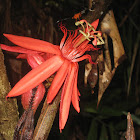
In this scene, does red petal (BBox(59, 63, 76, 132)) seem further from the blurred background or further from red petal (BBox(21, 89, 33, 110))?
the blurred background

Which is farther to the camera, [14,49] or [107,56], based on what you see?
[107,56]

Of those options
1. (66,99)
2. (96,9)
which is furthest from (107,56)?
(66,99)

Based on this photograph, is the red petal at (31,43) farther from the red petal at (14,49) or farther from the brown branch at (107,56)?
the brown branch at (107,56)

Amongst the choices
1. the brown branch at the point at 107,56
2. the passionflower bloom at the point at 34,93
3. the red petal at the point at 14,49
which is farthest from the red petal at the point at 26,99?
the brown branch at the point at 107,56

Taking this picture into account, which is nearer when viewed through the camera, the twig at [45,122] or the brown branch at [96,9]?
the twig at [45,122]

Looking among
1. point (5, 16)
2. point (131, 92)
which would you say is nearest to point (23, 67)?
point (5, 16)

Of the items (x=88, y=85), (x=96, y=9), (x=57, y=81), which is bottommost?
(x=88, y=85)

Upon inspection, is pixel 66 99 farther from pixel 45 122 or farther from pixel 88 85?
pixel 88 85
